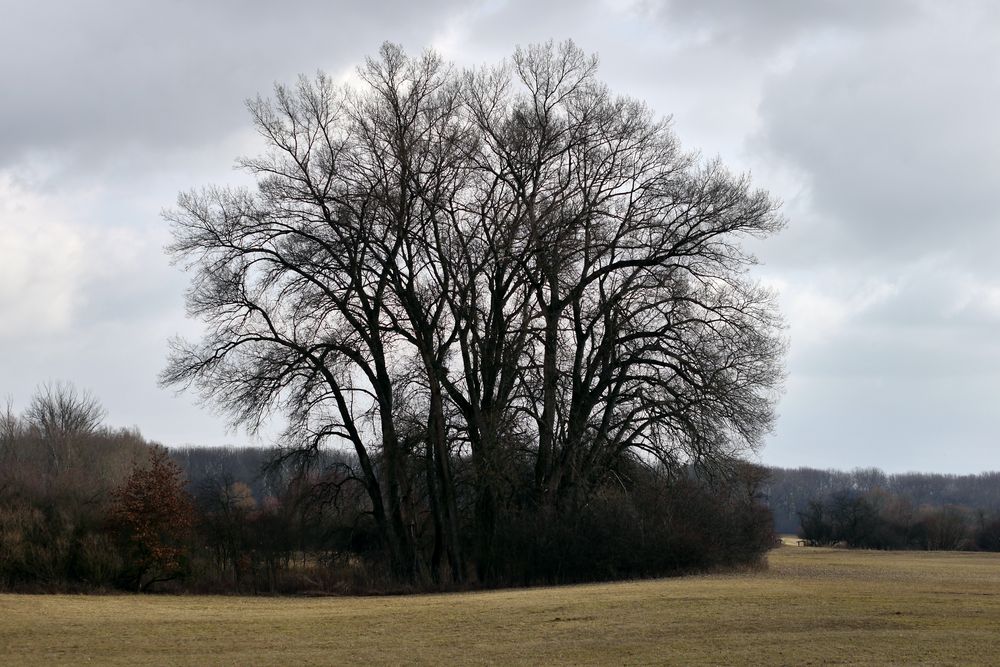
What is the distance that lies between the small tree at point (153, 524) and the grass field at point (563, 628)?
24.4 feet

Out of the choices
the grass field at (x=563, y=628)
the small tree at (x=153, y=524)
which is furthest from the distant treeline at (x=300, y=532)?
the grass field at (x=563, y=628)

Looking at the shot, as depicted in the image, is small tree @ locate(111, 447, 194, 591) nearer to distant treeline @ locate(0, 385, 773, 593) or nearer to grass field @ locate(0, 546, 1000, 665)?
distant treeline @ locate(0, 385, 773, 593)

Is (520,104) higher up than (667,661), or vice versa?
(520,104)

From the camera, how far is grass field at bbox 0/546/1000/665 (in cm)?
1666

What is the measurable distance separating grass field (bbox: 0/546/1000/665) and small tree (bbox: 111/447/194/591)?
7.45m

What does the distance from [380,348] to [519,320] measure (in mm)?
4991

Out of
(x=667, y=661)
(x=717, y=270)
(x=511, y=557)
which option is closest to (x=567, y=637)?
(x=667, y=661)

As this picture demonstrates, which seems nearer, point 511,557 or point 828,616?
point 828,616

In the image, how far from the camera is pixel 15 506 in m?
35.5

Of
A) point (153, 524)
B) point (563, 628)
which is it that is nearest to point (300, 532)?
point (153, 524)

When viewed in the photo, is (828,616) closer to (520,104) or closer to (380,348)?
(380,348)

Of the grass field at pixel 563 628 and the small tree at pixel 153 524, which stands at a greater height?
the small tree at pixel 153 524

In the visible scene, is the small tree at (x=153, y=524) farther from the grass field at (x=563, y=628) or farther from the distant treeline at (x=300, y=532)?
the grass field at (x=563, y=628)

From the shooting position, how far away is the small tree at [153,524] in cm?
3559
